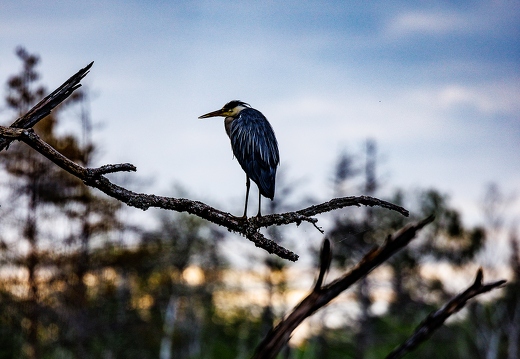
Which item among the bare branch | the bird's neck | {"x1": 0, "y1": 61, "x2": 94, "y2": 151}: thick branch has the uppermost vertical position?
the bird's neck

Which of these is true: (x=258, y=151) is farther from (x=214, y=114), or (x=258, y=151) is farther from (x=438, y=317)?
(x=438, y=317)

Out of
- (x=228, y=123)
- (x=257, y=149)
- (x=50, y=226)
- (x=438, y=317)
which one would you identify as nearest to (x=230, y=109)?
(x=228, y=123)

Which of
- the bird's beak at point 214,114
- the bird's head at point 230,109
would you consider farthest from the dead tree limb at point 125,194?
the bird's beak at point 214,114

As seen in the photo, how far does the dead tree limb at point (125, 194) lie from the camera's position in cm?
195

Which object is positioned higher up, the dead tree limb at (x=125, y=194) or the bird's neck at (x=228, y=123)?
the bird's neck at (x=228, y=123)

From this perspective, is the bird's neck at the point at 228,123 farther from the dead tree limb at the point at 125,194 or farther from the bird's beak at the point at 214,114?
the dead tree limb at the point at 125,194

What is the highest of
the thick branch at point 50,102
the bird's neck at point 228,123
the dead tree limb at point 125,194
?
the bird's neck at point 228,123

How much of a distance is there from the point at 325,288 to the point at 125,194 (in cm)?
163

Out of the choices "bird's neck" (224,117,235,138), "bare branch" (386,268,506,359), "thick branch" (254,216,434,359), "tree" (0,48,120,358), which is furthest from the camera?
"tree" (0,48,120,358)

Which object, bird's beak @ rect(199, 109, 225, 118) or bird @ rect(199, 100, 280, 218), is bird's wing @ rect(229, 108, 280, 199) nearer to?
bird @ rect(199, 100, 280, 218)

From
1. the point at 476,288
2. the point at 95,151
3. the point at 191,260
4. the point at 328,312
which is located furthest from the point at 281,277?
the point at 476,288

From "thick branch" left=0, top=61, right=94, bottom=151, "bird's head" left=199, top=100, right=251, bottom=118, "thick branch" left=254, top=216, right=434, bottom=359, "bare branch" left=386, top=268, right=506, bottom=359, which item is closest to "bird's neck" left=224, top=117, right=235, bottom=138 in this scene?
"bird's head" left=199, top=100, right=251, bottom=118

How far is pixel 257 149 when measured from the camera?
4227 millimetres

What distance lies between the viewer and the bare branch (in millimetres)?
749
